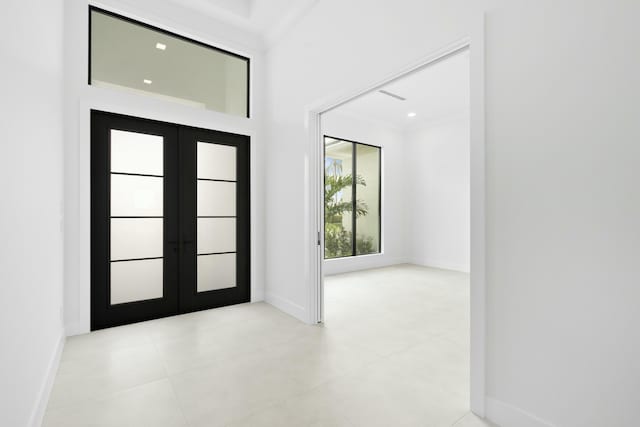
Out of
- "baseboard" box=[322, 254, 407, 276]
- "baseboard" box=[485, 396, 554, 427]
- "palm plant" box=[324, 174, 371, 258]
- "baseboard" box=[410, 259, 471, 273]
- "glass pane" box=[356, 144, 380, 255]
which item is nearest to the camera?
A: "baseboard" box=[485, 396, 554, 427]

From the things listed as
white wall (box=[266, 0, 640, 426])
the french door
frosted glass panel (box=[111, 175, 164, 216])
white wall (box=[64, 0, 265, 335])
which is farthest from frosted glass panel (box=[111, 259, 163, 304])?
white wall (box=[266, 0, 640, 426])

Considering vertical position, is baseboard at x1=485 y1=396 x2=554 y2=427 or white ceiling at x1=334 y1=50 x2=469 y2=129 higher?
white ceiling at x1=334 y1=50 x2=469 y2=129

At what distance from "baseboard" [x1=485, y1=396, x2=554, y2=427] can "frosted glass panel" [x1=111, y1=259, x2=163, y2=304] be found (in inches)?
131

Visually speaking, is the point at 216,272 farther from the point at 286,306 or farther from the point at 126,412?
the point at 126,412

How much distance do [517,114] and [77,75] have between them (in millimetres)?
3836

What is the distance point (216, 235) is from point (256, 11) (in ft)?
9.01

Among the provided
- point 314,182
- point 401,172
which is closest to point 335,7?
point 314,182

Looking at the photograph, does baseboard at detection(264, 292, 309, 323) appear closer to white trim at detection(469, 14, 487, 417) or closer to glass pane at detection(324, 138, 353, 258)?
white trim at detection(469, 14, 487, 417)

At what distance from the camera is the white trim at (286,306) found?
11.2ft

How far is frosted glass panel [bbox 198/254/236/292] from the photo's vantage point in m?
3.75

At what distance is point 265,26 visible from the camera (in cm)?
383

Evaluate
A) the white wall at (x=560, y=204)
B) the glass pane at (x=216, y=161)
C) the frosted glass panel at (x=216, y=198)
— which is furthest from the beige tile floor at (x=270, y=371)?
the glass pane at (x=216, y=161)

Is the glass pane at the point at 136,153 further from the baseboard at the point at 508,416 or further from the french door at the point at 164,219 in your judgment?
the baseboard at the point at 508,416

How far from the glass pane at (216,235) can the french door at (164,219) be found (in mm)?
12
